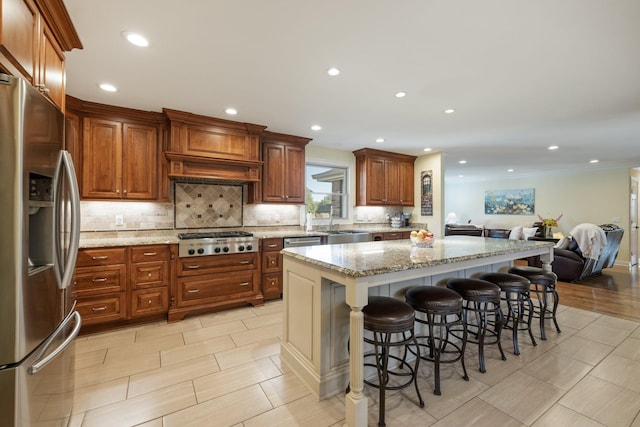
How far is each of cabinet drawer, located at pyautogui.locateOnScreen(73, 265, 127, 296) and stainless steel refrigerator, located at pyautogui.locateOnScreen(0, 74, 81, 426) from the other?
154 cm

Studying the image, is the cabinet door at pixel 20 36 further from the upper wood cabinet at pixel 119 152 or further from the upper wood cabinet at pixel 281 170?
the upper wood cabinet at pixel 281 170

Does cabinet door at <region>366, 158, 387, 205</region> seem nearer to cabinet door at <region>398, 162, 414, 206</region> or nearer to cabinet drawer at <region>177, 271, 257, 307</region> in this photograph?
cabinet door at <region>398, 162, 414, 206</region>

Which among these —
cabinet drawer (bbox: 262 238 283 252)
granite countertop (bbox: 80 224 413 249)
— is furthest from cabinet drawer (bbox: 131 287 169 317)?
cabinet drawer (bbox: 262 238 283 252)

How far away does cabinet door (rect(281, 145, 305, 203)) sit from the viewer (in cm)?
441

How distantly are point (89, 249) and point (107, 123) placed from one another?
4.73 feet

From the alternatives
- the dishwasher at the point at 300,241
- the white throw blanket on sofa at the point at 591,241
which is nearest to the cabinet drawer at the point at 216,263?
the dishwasher at the point at 300,241

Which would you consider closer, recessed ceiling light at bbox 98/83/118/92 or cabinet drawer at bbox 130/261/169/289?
recessed ceiling light at bbox 98/83/118/92

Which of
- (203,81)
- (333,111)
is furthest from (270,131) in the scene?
(203,81)

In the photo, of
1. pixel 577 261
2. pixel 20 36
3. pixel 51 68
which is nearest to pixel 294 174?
pixel 51 68

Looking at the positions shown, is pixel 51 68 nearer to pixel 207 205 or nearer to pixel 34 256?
pixel 34 256

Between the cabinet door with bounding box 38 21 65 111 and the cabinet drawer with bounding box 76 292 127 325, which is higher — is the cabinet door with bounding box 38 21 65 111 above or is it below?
above

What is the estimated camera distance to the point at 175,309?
3.26m

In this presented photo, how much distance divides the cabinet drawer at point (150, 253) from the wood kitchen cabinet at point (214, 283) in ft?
0.57

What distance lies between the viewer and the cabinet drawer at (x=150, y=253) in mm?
3066
